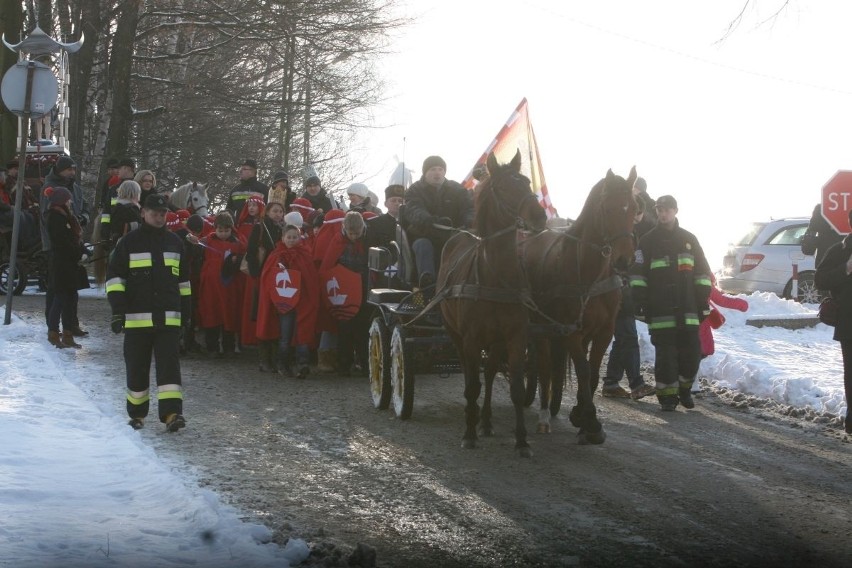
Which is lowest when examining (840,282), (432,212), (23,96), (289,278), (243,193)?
(289,278)

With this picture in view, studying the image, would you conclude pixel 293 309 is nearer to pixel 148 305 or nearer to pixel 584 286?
pixel 148 305

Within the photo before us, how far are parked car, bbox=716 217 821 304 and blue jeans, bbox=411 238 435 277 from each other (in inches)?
610

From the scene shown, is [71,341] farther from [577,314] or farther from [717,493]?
[717,493]

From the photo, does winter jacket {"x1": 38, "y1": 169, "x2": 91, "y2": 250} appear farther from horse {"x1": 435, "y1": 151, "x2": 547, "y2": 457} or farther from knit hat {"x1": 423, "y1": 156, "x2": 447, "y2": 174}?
horse {"x1": 435, "y1": 151, "x2": 547, "y2": 457}

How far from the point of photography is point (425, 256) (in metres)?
11.2

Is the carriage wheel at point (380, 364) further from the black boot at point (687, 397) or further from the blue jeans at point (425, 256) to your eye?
the black boot at point (687, 397)

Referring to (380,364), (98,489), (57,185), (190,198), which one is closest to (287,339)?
(380,364)

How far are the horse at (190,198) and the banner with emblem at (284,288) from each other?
3.94 meters

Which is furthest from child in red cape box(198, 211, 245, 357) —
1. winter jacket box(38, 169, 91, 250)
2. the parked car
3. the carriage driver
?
the parked car

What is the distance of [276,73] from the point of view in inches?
1216

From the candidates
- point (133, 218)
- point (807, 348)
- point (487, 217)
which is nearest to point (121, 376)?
point (133, 218)

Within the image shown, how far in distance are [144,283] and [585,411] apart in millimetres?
3678

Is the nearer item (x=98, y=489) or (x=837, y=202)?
(x=98, y=489)

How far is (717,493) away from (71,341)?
9.60m
